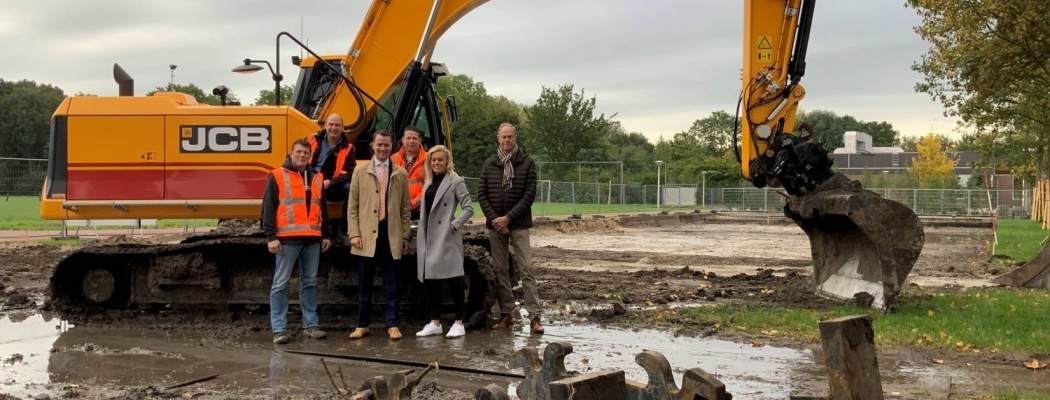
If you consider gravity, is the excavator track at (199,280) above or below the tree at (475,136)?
below

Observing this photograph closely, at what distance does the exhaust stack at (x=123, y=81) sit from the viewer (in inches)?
352

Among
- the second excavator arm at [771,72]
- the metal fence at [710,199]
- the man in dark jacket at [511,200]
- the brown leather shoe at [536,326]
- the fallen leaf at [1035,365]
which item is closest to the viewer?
the fallen leaf at [1035,365]

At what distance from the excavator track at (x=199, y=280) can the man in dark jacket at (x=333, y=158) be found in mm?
633

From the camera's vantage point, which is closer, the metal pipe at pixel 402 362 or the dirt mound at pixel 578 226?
the metal pipe at pixel 402 362

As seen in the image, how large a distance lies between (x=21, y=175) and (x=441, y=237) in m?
19.0

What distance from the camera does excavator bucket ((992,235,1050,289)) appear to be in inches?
436

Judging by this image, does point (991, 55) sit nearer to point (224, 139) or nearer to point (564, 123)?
point (224, 139)

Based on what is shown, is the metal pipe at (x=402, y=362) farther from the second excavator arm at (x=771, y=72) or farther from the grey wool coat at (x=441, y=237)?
the second excavator arm at (x=771, y=72)

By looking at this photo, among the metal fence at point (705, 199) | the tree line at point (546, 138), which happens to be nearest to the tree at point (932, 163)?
the tree line at point (546, 138)

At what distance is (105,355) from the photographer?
716 centimetres

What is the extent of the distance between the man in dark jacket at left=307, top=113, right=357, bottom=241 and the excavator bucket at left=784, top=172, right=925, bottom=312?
441 centimetres

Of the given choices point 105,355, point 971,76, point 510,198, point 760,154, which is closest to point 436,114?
point 510,198

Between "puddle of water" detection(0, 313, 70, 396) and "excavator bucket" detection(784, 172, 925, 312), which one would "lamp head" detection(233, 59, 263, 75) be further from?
"excavator bucket" detection(784, 172, 925, 312)

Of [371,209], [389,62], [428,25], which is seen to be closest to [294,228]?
[371,209]
